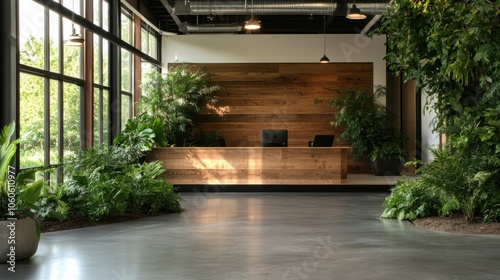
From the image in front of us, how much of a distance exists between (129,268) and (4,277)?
964mm

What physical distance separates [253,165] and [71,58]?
4.29m

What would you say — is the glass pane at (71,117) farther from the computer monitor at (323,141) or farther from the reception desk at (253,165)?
the computer monitor at (323,141)

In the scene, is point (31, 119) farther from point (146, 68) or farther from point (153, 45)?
point (153, 45)

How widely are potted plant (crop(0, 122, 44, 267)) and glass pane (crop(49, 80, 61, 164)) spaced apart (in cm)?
→ 426

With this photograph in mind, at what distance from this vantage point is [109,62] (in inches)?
517

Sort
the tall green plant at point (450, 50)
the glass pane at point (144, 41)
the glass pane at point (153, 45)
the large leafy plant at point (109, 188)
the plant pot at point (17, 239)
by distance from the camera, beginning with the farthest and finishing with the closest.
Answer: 1. the glass pane at point (153, 45)
2. the glass pane at point (144, 41)
3. the large leafy plant at point (109, 188)
4. the tall green plant at point (450, 50)
5. the plant pot at point (17, 239)

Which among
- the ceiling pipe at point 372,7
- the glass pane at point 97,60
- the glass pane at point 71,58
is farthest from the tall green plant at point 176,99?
the ceiling pipe at point 372,7

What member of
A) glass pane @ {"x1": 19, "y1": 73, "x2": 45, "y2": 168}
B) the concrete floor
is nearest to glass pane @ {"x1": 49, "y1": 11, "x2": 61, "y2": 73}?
glass pane @ {"x1": 19, "y1": 73, "x2": 45, "y2": 168}

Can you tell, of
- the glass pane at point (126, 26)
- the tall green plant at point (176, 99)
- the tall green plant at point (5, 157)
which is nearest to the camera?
the tall green plant at point (5, 157)

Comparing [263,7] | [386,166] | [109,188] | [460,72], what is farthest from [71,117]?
[386,166]

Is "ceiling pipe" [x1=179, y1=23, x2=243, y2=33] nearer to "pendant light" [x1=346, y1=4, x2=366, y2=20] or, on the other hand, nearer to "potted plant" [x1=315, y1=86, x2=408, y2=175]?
"potted plant" [x1=315, y1=86, x2=408, y2=175]

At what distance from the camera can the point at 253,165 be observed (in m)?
13.5

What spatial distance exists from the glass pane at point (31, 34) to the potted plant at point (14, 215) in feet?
10.8

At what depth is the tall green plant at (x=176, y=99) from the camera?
49.7ft
